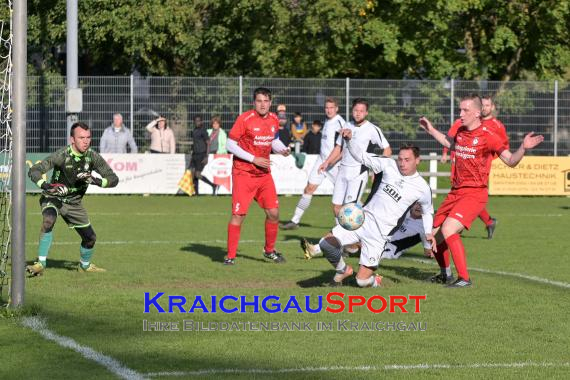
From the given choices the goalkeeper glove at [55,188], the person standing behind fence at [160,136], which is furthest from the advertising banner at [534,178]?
the goalkeeper glove at [55,188]

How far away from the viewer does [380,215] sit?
39.9 feet

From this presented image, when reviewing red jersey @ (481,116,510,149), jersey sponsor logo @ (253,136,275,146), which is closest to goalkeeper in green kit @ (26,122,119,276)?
jersey sponsor logo @ (253,136,275,146)

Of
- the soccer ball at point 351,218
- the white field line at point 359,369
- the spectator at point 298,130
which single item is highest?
the spectator at point 298,130

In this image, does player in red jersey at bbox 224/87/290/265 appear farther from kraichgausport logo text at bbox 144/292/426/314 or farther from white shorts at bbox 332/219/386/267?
kraichgausport logo text at bbox 144/292/426/314

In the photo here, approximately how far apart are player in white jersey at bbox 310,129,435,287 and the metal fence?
1735 cm

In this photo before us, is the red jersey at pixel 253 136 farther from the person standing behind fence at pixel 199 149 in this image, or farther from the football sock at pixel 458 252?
the person standing behind fence at pixel 199 149

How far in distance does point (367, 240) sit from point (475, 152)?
5.15ft

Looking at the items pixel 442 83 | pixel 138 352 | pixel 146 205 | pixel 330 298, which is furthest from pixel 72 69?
pixel 138 352

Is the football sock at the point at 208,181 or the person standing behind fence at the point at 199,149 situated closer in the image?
the person standing behind fence at the point at 199,149

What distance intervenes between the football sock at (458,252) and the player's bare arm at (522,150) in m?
0.93

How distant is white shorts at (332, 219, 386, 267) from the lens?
1188cm

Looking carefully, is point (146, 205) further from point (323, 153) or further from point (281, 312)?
point (281, 312)

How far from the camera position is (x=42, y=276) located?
13008 millimetres

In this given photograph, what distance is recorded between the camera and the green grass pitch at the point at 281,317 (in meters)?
8.15
